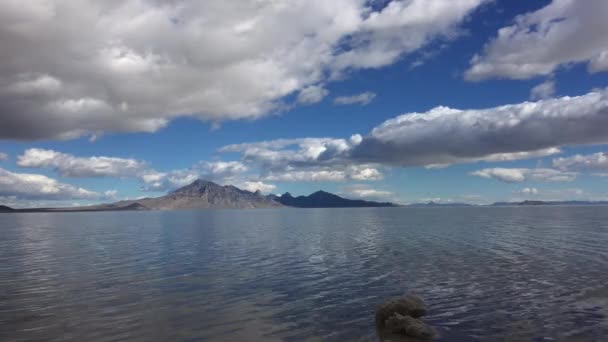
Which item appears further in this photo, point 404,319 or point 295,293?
point 295,293

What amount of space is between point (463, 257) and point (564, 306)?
79.2 feet

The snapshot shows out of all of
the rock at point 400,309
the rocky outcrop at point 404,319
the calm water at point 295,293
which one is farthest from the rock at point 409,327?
the calm water at point 295,293

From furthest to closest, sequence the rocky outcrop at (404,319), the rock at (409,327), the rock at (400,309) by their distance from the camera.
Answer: the rock at (400,309) < the rocky outcrop at (404,319) < the rock at (409,327)

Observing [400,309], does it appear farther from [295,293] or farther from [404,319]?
[295,293]

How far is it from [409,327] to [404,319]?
24.5 inches

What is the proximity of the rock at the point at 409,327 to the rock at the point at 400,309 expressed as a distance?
0.89 metres

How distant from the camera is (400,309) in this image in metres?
25.1

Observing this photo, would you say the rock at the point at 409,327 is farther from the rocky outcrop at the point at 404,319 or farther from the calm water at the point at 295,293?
the calm water at the point at 295,293

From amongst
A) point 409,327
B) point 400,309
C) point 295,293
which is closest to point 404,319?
point 409,327

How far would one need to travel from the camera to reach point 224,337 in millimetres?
22656

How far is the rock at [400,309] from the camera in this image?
982 inches

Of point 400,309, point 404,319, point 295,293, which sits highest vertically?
point 400,309

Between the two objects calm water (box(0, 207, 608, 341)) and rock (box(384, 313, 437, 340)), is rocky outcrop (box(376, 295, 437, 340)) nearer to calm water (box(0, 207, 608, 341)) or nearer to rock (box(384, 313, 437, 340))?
rock (box(384, 313, 437, 340))

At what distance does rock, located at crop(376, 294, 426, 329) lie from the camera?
24953 millimetres
